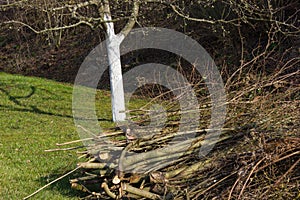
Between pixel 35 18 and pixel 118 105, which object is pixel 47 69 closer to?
pixel 35 18

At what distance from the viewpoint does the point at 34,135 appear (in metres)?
9.16

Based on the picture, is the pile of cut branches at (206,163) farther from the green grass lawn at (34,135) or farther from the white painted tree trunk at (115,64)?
the white painted tree trunk at (115,64)

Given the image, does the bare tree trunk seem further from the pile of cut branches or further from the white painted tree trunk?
the pile of cut branches

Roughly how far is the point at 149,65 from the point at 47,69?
5907 millimetres

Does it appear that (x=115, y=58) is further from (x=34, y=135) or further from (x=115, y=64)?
(x=34, y=135)

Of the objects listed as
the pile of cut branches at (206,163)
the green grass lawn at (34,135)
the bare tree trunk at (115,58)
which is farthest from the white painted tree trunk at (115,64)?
the pile of cut branches at (206,163)

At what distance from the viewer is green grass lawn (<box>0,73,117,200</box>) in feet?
18.5

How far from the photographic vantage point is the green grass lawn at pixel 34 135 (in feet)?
18.5

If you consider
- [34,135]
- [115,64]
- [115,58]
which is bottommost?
[34,135]

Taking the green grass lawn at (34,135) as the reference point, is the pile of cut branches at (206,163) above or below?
above

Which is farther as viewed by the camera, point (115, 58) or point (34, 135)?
point (115, 58)

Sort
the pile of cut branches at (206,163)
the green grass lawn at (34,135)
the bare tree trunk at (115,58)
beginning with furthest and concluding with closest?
the bare tree trunk at (115,58) < the green grass lawn at (34,135) < the pile of cut branches at (206,163)

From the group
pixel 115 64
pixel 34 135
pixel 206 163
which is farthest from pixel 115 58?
pixel 206 163

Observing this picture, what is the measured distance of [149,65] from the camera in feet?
53.6
